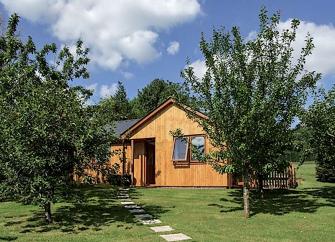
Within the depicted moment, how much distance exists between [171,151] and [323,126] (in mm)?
10794

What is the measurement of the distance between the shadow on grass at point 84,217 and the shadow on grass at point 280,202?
3172 mm

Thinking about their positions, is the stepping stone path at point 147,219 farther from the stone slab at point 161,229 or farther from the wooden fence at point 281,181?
the wooden fence at point 281,181

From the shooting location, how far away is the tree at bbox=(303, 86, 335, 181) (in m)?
15.9

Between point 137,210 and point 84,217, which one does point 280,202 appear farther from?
point 84,217

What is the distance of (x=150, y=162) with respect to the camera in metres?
27.7

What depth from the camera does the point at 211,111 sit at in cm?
1393

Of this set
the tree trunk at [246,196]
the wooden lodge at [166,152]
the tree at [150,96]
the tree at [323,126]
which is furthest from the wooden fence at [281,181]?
the tree at [150,96]

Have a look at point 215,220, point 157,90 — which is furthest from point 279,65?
point 157,90

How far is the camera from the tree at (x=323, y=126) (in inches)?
624

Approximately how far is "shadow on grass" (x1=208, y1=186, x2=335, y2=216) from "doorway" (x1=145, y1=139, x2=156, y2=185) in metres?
7.62

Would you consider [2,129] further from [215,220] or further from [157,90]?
[157,90]

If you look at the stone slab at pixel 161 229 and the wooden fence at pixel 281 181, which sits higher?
Result: the wooden fence at pixel 281 181

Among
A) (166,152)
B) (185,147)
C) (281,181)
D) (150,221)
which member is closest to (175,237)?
(150,221)

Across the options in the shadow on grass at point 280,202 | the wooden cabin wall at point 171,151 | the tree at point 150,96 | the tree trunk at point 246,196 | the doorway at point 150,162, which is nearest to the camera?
the tree trunk at point 246,196
